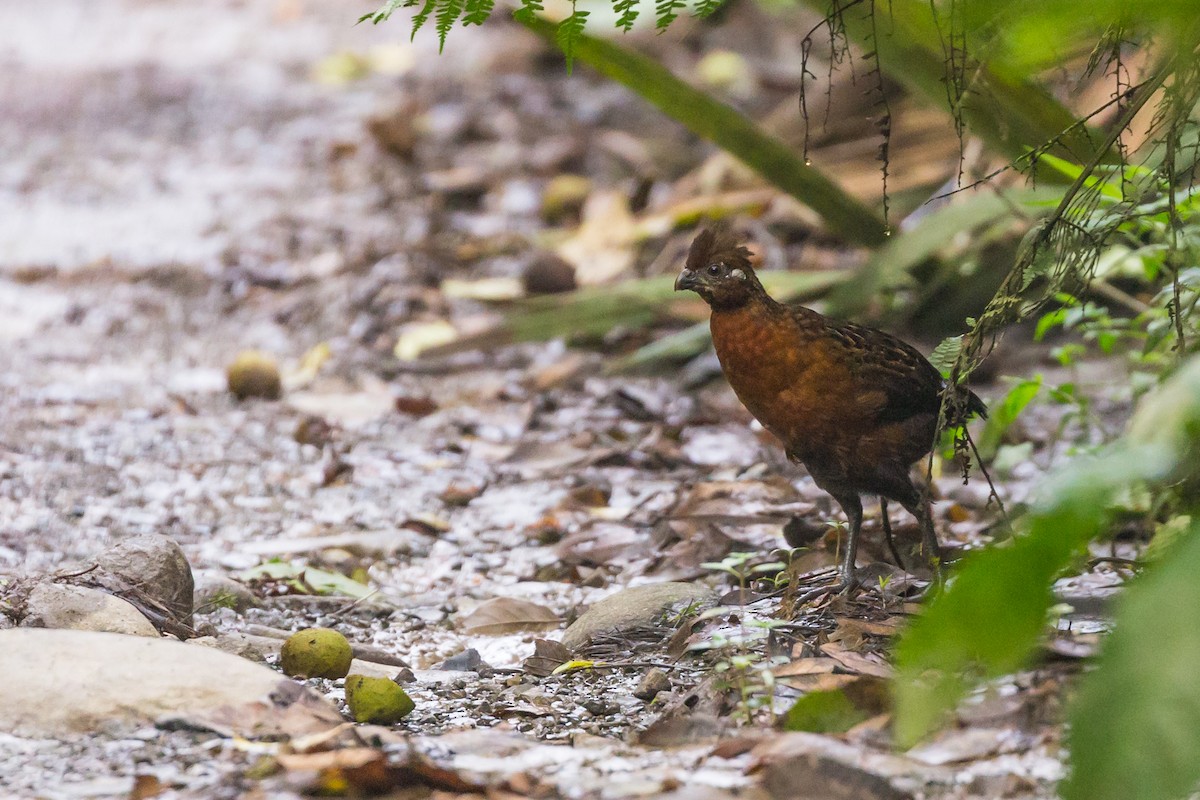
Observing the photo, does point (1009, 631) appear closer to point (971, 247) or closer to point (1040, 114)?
point (1040, 114)

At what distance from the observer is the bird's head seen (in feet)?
11.4

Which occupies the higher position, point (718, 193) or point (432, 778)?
point (718, 193)

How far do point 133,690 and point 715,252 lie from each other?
1.80 meters

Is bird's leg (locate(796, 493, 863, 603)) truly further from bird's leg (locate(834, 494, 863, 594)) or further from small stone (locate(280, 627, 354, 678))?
small stone (locate(280, 627, 354, 678))

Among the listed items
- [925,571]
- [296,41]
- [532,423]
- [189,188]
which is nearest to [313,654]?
[925,571]

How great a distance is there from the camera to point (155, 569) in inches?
124

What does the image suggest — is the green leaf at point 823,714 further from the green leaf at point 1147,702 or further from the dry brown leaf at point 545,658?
the green leaf at point 1147,702

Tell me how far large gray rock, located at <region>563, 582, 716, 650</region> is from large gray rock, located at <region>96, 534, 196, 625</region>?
35.3 inches

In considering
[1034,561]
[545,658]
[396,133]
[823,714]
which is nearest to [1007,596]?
[1034,561]

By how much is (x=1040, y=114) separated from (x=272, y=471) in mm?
2858

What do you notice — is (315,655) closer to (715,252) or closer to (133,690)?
(133,690)

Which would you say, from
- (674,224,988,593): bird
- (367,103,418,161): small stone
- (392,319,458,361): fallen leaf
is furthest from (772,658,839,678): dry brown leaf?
(367,103,418,161): small stone

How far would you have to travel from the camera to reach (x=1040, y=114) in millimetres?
4402

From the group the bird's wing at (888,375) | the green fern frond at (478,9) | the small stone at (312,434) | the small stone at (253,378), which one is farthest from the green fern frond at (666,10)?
the small stone at (253,378)
